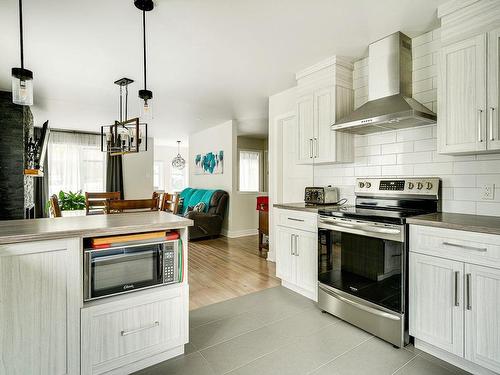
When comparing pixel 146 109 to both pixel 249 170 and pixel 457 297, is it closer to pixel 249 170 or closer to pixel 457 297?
pixel 457 297

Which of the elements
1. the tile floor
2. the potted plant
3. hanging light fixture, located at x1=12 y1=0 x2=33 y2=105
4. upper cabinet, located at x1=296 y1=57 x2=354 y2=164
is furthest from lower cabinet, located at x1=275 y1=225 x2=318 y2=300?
the potted plant

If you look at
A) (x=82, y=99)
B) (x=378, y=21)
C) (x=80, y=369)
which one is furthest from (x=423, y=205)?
(x=82, y=99)

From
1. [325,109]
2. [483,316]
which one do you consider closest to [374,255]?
[483,316]

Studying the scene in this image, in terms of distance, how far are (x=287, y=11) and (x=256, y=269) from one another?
3019mm

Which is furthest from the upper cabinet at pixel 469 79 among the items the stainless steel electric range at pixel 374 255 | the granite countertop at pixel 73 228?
the granite countertop at pixel 73 228

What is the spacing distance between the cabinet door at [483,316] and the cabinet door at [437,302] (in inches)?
1.7

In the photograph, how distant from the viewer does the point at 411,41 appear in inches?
100

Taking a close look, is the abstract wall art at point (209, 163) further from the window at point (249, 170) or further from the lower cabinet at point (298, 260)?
the lower cabinet at point (298, 260)

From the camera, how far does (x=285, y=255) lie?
3.11 metres

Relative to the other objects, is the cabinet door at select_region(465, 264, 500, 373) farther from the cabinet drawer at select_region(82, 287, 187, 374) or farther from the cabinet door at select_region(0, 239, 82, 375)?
the cabinet door at select_region(0, 239, 82, 375)

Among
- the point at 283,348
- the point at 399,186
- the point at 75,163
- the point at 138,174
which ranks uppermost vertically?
the point at 75,163

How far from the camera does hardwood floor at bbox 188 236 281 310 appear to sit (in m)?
3.00

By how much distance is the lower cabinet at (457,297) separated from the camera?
160cm

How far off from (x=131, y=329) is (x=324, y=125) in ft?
8.34
